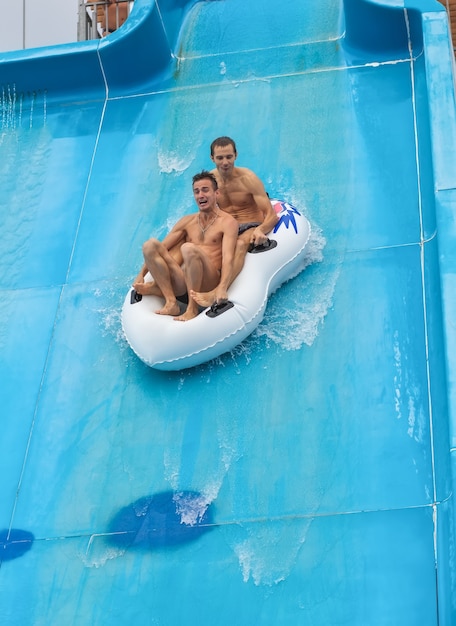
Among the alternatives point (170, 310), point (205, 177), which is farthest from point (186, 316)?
point (205, 177)

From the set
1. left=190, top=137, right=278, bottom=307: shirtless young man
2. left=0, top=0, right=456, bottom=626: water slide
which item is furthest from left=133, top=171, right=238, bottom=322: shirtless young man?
left=0, top=0, right=456, bottom=626: water slide

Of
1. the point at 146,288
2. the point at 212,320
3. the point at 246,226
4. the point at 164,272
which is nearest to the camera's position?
the point at 212,320

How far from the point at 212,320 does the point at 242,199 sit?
844 millimetres

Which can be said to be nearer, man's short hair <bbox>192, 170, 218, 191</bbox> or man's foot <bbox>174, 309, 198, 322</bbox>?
man's foot <bbox>174, 309, 198, 322</bbox>

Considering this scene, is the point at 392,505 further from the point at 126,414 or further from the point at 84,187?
the point at 84,187

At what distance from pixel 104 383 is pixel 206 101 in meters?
2.51

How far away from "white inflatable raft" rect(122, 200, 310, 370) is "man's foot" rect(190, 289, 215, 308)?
0.04 m

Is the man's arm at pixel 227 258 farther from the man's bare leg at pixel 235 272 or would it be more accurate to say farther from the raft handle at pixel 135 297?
the raft handle at pixel 135 297

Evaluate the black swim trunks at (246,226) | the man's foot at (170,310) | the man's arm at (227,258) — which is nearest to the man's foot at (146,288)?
the man's foot at (170,310)

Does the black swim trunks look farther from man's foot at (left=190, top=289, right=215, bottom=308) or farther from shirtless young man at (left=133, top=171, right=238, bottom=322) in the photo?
man's foot at (left=190, top=289, right=215, bottom=308)

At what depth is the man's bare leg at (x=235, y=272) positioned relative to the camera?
473 centimetres

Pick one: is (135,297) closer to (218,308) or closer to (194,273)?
(194,273)

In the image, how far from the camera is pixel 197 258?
469cm

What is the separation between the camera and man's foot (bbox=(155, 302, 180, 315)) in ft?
15.7
